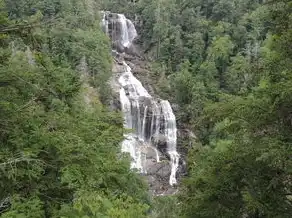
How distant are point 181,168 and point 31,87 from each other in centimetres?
2932

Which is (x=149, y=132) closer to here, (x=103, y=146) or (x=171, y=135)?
(x=171, y=135)

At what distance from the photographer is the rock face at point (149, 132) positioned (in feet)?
114

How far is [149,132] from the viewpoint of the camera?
38.8 metres

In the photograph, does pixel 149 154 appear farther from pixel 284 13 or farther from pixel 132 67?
pixel 284 13

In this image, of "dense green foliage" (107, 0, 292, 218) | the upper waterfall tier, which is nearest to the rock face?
the upper waterfall tier

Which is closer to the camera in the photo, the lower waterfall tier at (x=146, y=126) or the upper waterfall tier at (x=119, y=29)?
the lower waterfall tier at (x=146, y=126)

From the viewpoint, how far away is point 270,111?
7.55 m

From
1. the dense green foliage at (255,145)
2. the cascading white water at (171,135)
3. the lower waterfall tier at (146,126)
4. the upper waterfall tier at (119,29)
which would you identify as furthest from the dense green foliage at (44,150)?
the upper waterfall tier at (119,29)

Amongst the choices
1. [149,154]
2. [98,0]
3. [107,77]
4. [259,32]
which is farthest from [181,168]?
[98,0]

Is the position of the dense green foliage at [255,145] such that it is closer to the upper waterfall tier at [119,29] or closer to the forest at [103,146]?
the forest at [103,146]

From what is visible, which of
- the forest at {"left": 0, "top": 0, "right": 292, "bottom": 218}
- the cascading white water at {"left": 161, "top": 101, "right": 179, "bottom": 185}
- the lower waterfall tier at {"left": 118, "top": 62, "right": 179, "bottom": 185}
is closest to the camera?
the forest at {"left": 0, "top": 0, "right": 292, "bottom": 218}

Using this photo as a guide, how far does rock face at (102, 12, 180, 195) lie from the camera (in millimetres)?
34750

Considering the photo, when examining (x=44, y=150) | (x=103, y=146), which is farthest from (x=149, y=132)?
(x=44, y=150)

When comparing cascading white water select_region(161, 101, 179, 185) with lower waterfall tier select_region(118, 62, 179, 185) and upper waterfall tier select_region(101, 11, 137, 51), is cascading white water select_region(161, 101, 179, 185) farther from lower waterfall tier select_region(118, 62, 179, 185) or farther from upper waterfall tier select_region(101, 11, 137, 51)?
upper waterfall tier select_region(101, 11, 137, 51)
